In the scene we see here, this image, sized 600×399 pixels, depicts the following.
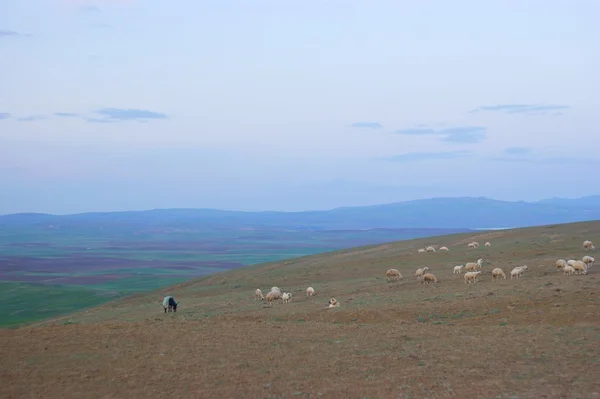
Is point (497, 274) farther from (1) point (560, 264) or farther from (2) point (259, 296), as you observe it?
(2) point (259, 296)

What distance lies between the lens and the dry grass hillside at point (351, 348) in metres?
13.5

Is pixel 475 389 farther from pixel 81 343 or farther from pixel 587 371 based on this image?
pixel 81 343

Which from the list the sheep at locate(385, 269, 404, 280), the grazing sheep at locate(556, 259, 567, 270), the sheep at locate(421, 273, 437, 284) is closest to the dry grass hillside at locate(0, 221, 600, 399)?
the grazing sheep at locate(556, 259, 567, 270)

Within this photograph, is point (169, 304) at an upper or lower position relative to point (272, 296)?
lower

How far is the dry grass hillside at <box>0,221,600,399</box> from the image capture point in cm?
1349

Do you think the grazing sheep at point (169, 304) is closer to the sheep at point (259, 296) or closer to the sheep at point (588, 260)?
the sheep at point (259, 296)

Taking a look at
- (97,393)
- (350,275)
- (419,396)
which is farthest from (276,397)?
(350,275)

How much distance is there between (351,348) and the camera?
1723 centimetres

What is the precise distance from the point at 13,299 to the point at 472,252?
49876 millimetres

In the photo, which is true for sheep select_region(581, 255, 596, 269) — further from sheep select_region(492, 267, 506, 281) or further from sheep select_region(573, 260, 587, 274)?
sheep select_region(492, 267, 506, 281)

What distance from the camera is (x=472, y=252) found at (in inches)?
1665

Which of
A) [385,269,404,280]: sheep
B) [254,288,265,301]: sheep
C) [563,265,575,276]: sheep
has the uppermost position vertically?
[563,265,575,276]: sheep

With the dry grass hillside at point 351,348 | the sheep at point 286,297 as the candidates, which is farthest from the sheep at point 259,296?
the sheep at point 286,297

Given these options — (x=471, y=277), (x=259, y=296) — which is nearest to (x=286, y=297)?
(x=259, y=296)
